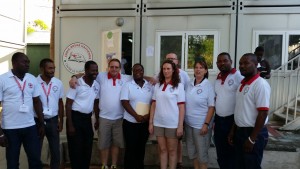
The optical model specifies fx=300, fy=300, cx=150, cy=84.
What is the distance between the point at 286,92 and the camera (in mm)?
7508

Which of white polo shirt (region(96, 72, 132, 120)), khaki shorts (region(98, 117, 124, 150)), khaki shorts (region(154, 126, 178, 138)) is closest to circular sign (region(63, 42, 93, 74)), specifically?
white polo shirt (region(96, 72, 132, 120))

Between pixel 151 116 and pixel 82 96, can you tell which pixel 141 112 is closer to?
pixel 151 116

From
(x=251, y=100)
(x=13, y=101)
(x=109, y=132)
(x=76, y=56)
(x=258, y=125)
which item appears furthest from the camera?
(x=76, y=56)

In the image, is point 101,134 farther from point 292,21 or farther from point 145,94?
point 292,21

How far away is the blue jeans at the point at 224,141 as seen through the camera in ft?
12.6

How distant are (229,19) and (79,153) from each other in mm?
5119

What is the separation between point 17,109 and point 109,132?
1351 millimetres

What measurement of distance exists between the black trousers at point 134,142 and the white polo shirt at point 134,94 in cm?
11

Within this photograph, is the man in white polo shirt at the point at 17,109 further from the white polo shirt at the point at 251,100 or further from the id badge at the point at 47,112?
the white polo shirt at the point at 251,100

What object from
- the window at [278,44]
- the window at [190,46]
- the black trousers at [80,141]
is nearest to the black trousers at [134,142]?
the black trousers at [80,141]

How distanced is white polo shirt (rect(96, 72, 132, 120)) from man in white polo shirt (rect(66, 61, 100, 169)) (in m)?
0.12

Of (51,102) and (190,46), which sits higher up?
(190,46)

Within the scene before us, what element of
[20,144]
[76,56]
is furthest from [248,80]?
[76,56]

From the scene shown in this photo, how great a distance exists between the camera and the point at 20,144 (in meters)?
3.77
